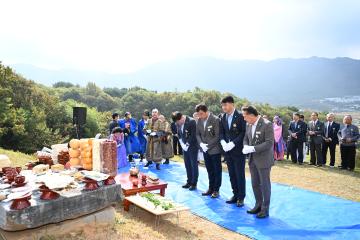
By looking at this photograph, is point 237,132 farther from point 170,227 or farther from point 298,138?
point 298,138

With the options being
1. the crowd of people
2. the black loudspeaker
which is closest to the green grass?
the black loudspeaker

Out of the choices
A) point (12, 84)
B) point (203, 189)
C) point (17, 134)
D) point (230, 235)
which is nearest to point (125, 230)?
point (230, 235)

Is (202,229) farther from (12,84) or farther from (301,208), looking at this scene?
(12,84)

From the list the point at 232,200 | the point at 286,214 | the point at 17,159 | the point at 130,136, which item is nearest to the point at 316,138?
the point at 130,136

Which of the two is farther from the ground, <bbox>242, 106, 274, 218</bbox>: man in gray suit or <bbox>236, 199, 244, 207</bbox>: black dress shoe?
<bbox>242, 106, 274, 218</bbox>: man in gray suit

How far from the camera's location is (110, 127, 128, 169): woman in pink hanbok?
961 cm

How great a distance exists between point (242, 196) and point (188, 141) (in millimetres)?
1657

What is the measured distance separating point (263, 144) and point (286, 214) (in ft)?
4.08

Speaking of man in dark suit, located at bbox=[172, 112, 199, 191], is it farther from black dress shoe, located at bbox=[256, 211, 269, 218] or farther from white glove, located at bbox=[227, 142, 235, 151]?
black dress shoe, located at bbox=[256, 211, 269, 218]

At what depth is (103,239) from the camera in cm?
448

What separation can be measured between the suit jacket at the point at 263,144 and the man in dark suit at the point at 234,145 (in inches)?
17.8

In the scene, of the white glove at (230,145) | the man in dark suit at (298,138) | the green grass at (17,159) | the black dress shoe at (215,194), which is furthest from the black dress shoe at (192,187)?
the man in dark suit at (298,138)

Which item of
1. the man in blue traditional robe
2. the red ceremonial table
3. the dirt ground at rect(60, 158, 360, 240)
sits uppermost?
the man in blue traditional robe

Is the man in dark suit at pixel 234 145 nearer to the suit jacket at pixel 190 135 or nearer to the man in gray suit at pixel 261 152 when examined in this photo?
the man in gray suit at pixel 261 152
